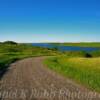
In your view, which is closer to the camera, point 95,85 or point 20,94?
point 20,94

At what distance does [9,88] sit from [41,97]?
3.77m

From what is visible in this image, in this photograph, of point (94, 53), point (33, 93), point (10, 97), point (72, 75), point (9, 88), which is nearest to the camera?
point (10, 97)

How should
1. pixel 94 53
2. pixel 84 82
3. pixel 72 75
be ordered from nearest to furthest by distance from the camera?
pixel 84 82, pixel 72 75, pixel 94 53

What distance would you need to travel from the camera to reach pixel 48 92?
1538cm

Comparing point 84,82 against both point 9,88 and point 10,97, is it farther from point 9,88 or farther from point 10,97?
point 10,97

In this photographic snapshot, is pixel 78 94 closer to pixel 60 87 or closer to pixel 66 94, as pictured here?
pixel 66 94

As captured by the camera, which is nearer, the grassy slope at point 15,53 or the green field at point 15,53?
the green field at point 15,53

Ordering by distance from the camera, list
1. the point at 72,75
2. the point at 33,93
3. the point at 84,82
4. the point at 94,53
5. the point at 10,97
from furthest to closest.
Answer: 1. the point at 94,53
2. the point at 72,75
3. the point at 84,82
4. the point at 33,93
5. the point at 10,97

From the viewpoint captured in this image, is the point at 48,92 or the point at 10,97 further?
the point at 48,92

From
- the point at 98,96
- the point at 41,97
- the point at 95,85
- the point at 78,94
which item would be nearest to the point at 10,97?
the point at 41,97

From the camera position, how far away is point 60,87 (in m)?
17.3

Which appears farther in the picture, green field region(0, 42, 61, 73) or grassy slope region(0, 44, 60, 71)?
grassy slope region(0, 44, 60, 71)

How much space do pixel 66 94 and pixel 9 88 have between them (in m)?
4.56

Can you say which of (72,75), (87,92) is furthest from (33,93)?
(72,75)
